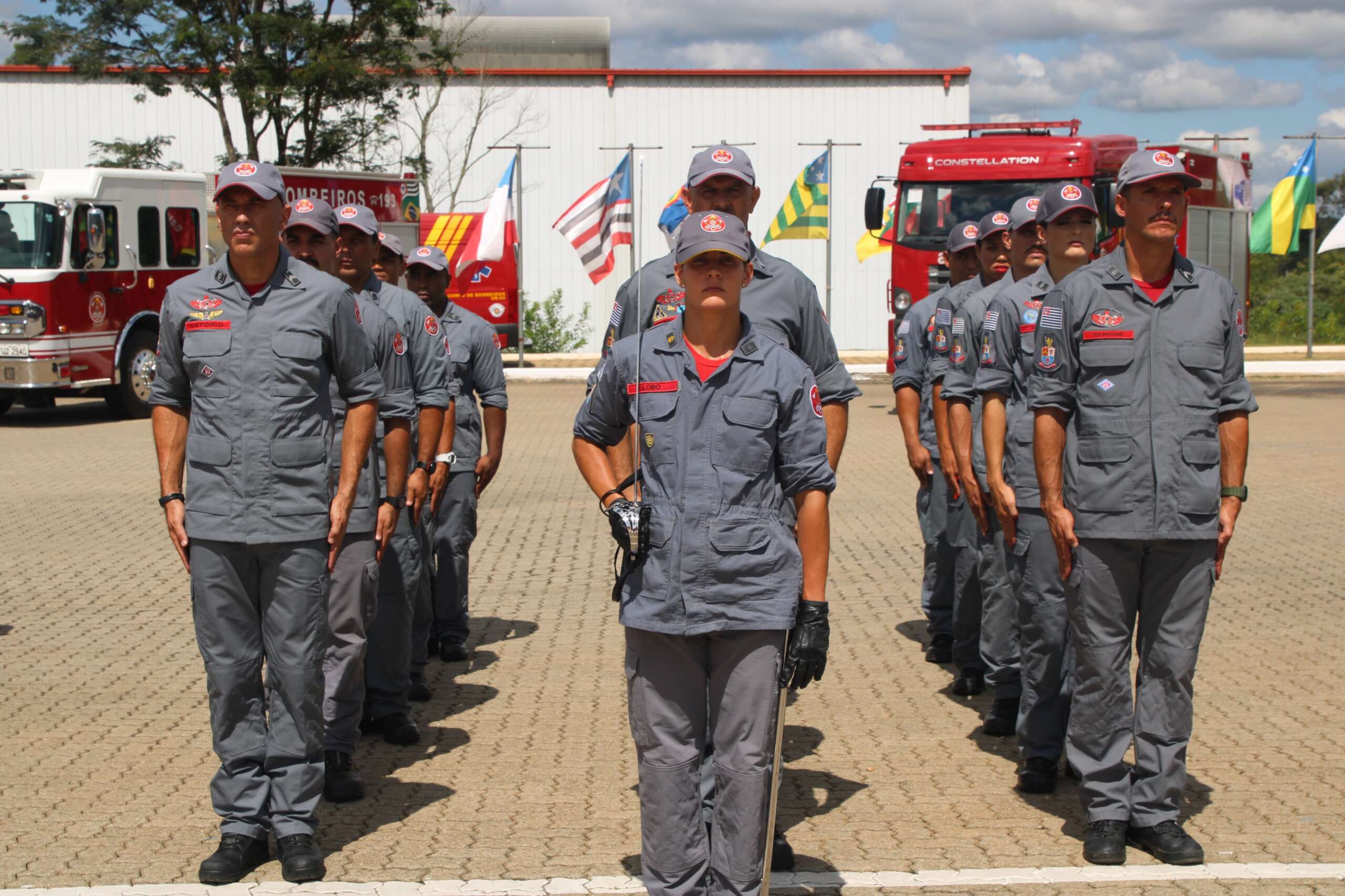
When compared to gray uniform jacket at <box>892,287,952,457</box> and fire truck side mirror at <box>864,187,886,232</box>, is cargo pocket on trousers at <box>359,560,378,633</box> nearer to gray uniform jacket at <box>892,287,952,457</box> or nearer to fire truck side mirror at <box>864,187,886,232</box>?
gray uniform jacket at <box>892,287,952,457</box>

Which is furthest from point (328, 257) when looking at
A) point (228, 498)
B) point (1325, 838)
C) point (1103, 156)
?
point (1103, 156)

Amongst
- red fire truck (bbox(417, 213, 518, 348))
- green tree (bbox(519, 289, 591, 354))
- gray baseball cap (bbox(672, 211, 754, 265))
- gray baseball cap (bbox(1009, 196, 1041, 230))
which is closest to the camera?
gray baseball cap (bbox(672, 211, 754, 265))

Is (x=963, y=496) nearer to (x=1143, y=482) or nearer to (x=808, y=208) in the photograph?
(x=1143, y=482)

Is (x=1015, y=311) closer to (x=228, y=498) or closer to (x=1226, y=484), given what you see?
(x=1226, y=484)

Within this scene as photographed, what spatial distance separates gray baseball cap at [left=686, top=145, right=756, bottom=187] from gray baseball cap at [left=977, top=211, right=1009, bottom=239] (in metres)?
2.11

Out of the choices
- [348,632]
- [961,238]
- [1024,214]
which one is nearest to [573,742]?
[348,632]

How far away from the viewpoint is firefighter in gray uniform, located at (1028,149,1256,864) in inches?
190

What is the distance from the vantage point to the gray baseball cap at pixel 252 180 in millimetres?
4676

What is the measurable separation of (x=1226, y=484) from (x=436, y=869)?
2790 mm

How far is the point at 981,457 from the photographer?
6.53 metres

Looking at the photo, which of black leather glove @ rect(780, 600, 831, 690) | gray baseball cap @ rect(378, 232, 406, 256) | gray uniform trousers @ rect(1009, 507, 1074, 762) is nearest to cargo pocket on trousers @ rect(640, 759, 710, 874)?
black leather glove @ rect(780, 600, 831, 690)

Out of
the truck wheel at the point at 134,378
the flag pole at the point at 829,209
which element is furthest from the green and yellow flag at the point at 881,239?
the truck wheel at the point at 134,378

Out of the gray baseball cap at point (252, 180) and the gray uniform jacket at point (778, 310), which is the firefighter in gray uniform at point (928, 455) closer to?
the gray uniform jacket at point (778, 310)

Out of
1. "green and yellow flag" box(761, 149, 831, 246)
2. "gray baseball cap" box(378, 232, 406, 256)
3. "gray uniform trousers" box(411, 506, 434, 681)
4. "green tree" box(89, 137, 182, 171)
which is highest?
"green tree" box(89, 137, 182, 171)
